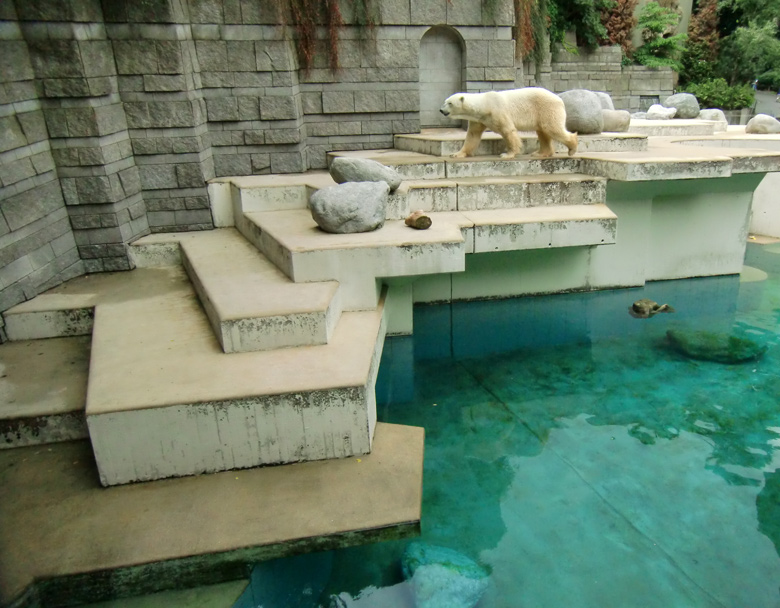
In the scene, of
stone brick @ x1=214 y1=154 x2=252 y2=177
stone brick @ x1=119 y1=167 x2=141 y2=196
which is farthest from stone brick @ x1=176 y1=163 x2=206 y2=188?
stone brick @ x1=214 y1=154 x2=252 y2=177

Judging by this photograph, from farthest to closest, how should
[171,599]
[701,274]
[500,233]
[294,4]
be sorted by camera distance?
[701,274]
[294,4]
[500,233]
[171,599]

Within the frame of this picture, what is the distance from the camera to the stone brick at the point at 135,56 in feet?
15.8

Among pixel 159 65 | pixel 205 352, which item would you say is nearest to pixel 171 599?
pixel 205 352

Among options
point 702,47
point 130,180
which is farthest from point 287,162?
point 702,47

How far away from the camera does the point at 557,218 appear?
15.6ft

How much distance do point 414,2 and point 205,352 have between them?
495 centimetres

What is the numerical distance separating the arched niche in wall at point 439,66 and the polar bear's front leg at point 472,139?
64.0 inches

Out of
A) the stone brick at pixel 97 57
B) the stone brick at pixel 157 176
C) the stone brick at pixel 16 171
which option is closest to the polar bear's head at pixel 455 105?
the stone brick at pixel 157 176

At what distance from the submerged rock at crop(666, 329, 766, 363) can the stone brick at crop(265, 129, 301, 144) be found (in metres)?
4.09

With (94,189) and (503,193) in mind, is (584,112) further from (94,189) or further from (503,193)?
(94,189)

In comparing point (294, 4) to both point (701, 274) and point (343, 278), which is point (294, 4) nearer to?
point (343, 278)

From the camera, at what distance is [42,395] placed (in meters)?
3.10

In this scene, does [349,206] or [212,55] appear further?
[212,55]

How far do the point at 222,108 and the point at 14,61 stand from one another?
1.89 meters
